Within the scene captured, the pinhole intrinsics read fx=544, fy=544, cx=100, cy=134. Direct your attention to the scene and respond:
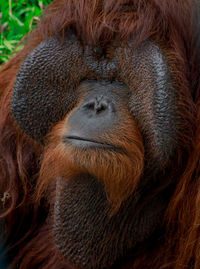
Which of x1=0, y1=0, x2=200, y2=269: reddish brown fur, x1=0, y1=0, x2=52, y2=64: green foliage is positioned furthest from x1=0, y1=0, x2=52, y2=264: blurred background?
x1=0, y1=0, x2=200, y2=269: reddish brown fur

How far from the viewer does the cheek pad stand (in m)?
1.53

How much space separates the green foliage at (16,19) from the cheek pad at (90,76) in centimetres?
106

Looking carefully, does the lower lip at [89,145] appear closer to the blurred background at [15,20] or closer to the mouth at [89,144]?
the mouth at [89,144]

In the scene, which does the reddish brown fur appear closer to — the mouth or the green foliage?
the mouth

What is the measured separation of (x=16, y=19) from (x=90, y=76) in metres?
1.34

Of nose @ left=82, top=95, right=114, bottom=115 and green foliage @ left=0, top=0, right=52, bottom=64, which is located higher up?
nose @ left=82, top=95, right=114, bottom=115

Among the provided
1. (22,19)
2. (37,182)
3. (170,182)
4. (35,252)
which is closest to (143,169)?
(170,182)

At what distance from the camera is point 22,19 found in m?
2.99

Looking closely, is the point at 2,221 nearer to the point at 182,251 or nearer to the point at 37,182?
the point at 37,182

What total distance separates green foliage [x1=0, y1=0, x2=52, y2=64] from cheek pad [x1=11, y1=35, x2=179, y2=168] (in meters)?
1.06

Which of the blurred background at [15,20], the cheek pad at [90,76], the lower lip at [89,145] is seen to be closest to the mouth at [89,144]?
the lower lip at [89,145]

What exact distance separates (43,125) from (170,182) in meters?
0.44

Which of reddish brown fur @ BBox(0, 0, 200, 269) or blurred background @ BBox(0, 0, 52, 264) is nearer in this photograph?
reddish brown fur @ BBox(0, 0, 200, 269)

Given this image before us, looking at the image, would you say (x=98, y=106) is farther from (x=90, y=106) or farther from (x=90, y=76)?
(x=90, y=76)
